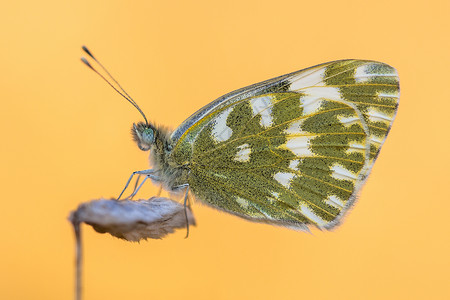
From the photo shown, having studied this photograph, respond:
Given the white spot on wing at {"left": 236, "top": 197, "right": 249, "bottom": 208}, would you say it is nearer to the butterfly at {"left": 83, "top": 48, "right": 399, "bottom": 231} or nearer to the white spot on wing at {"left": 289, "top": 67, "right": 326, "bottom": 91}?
the butterfly at {"left": 83, "top": 48, "right": 399, "bottom": 231}

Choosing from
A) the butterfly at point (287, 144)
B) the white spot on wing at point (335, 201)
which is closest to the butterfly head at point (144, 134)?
the butterfly at point (287, 144)

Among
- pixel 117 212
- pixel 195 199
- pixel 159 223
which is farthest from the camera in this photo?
pixel 195 199

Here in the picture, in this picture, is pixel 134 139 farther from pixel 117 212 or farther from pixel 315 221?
pixel 117 212

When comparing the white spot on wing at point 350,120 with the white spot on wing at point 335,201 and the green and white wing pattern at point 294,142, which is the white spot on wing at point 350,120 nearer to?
the green and white wing pattern at point 294,142

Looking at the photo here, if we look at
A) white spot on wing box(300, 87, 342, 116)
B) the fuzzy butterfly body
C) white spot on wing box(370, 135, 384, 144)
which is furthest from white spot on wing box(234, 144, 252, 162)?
white spot on wing box(370, 135, 384, 144)

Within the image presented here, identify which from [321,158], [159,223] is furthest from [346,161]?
[159,223]

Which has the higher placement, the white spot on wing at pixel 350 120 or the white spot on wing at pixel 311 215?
the white spot on wing at pixel 350 120
